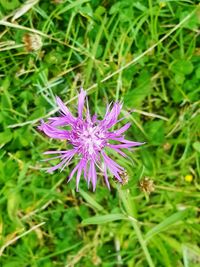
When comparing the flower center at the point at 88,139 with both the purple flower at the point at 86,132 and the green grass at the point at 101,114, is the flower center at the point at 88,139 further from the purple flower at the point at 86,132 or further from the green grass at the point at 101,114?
the green grass at the point at 101,114

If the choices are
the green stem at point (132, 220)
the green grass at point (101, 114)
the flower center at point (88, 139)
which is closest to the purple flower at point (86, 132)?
the flower center at point (88, 139)

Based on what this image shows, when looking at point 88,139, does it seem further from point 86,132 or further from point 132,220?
point 132,220

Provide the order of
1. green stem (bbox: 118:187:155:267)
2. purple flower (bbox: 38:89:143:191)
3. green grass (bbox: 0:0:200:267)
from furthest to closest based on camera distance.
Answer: green grass (bbox: 0:0:200:267)
green stem (bbox: 118:187:155:267)
purple flower (bbox: 38:89:143:191)

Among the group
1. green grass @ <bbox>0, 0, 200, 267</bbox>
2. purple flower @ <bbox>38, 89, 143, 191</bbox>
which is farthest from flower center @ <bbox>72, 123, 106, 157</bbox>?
green grass @ <bbox>0, 0, 200, 267</bbox>

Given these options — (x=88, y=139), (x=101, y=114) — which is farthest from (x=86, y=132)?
(x=101, y=114)

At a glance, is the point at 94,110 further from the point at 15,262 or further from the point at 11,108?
the point at 15,262

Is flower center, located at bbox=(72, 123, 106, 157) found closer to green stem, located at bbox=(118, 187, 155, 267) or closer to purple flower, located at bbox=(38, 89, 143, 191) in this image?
purple flower, located at bbox=(38, 89, 143, 191)

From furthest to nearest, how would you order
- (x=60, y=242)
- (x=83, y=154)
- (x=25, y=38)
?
(x=60, y=242)
(x=25, y=38)
(x=83, y=154)

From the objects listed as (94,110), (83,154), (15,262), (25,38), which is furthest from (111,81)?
(15,262)
